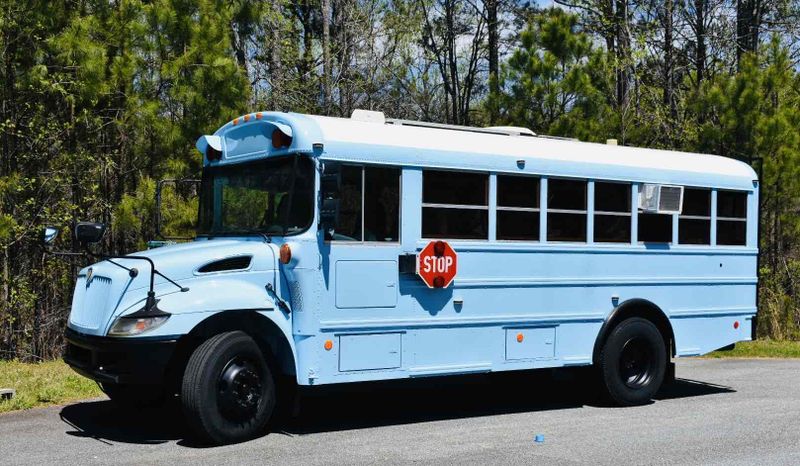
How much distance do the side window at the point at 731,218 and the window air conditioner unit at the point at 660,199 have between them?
2.60 ft

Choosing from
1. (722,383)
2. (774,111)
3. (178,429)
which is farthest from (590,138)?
(178,429)

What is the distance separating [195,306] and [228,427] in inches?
39.3

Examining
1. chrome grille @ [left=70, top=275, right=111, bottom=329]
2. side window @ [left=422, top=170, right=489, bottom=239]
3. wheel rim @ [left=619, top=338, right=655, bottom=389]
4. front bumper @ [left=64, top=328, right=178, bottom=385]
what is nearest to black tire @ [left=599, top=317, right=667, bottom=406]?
wheel rim @ [left=619, top=338, right=655, bottom=389]

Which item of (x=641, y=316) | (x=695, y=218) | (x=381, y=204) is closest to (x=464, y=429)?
(x=381, y=204)

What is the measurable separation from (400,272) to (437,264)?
0.38 m

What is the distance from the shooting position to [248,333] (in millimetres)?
7984

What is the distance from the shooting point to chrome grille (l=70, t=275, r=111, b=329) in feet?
25.3

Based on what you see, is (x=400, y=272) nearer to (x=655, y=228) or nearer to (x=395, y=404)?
(x=395, y=404)

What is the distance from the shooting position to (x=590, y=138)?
1795 cm

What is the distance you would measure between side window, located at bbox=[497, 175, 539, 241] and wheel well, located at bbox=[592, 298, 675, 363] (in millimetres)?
1278

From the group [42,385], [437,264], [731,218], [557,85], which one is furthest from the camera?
[557,85]

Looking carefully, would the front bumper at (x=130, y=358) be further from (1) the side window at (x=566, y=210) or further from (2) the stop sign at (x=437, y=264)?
(1) the side window at (x=566, y=210)

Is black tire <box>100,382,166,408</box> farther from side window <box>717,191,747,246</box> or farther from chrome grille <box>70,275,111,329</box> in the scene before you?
side window <box>717,191,747,246</box>

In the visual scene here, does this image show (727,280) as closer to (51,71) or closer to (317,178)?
(317,178)
